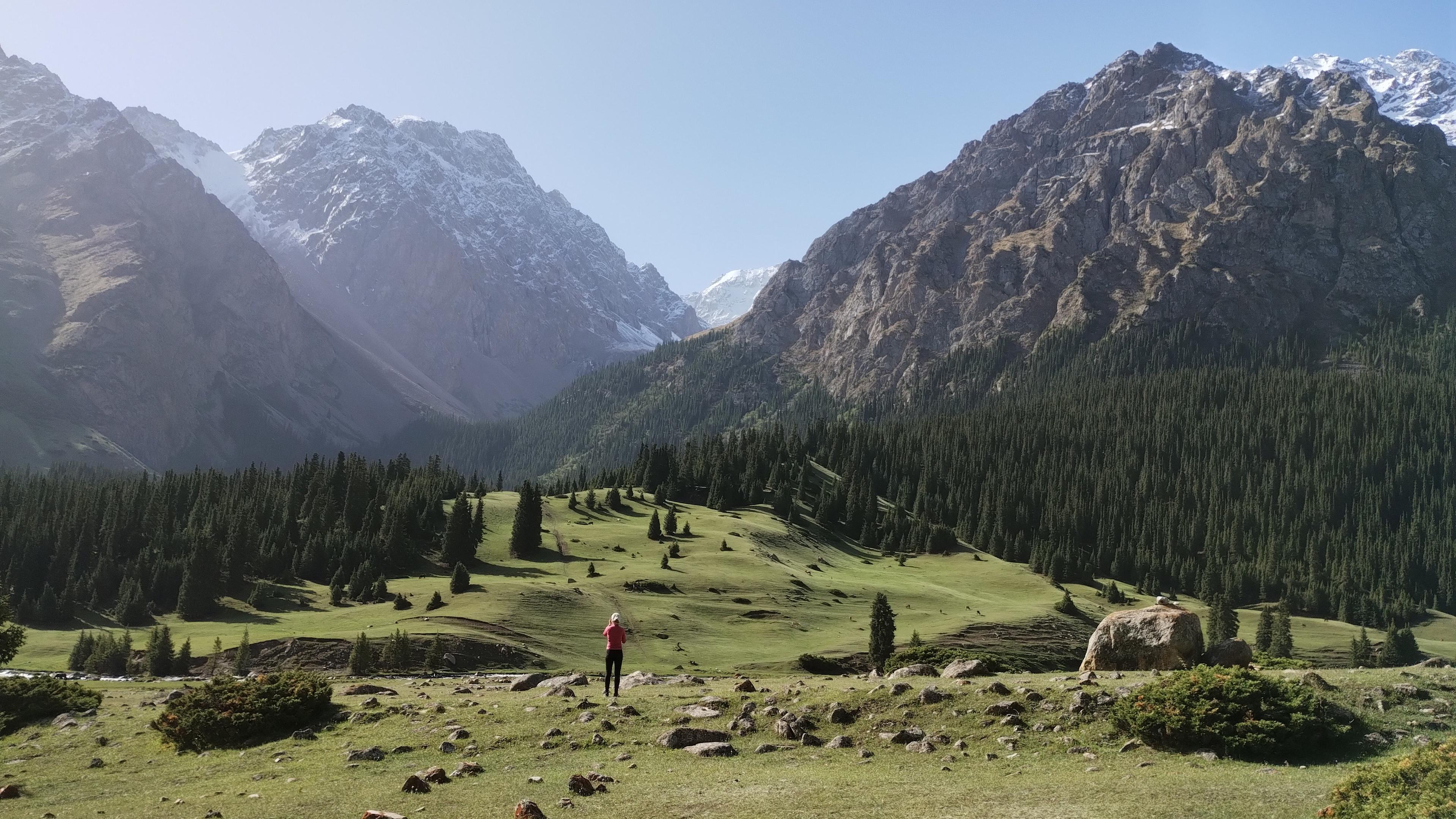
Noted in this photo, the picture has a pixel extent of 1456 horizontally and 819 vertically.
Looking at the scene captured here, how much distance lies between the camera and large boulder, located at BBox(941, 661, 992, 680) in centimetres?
3738

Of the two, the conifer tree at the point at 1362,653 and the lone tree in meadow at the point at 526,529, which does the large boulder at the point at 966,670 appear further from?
the conifer tree at the point at 1362,653

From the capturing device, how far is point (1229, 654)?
35.0 metres

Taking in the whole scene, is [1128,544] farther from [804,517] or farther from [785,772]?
[785,772]

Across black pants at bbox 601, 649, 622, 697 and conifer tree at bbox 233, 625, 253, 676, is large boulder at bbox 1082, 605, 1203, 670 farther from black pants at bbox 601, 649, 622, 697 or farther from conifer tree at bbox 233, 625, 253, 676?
conifer tree at bbox 233, 625, 253, 676

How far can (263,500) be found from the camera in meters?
143

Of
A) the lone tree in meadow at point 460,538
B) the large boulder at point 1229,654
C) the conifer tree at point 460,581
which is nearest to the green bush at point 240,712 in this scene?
the large boulder at point 1229,654

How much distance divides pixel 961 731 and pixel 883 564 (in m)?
129

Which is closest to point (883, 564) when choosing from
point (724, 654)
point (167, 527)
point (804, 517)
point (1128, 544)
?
point (804, 517)

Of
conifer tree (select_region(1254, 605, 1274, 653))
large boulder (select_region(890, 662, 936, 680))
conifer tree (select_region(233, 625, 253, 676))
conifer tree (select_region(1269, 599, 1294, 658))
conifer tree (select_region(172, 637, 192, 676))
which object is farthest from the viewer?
conifer tree (select_region(1254, 605, 1274, 653))

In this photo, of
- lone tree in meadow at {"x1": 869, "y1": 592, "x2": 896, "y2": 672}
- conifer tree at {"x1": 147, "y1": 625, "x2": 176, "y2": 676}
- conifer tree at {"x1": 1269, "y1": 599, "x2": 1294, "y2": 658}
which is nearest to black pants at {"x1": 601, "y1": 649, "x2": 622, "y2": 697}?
lone tree in meadow at {"x1": 869, "y1": 592, "x2": 896, "y2": 672}

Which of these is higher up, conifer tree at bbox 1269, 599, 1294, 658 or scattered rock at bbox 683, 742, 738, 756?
scattered rock at bbox 683, 742, 738, 756

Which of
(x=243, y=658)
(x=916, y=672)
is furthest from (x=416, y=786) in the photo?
(x=243, y=658)

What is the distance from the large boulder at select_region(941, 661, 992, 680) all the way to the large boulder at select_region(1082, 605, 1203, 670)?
4.19 metres

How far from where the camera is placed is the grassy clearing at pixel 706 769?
68.1ft
